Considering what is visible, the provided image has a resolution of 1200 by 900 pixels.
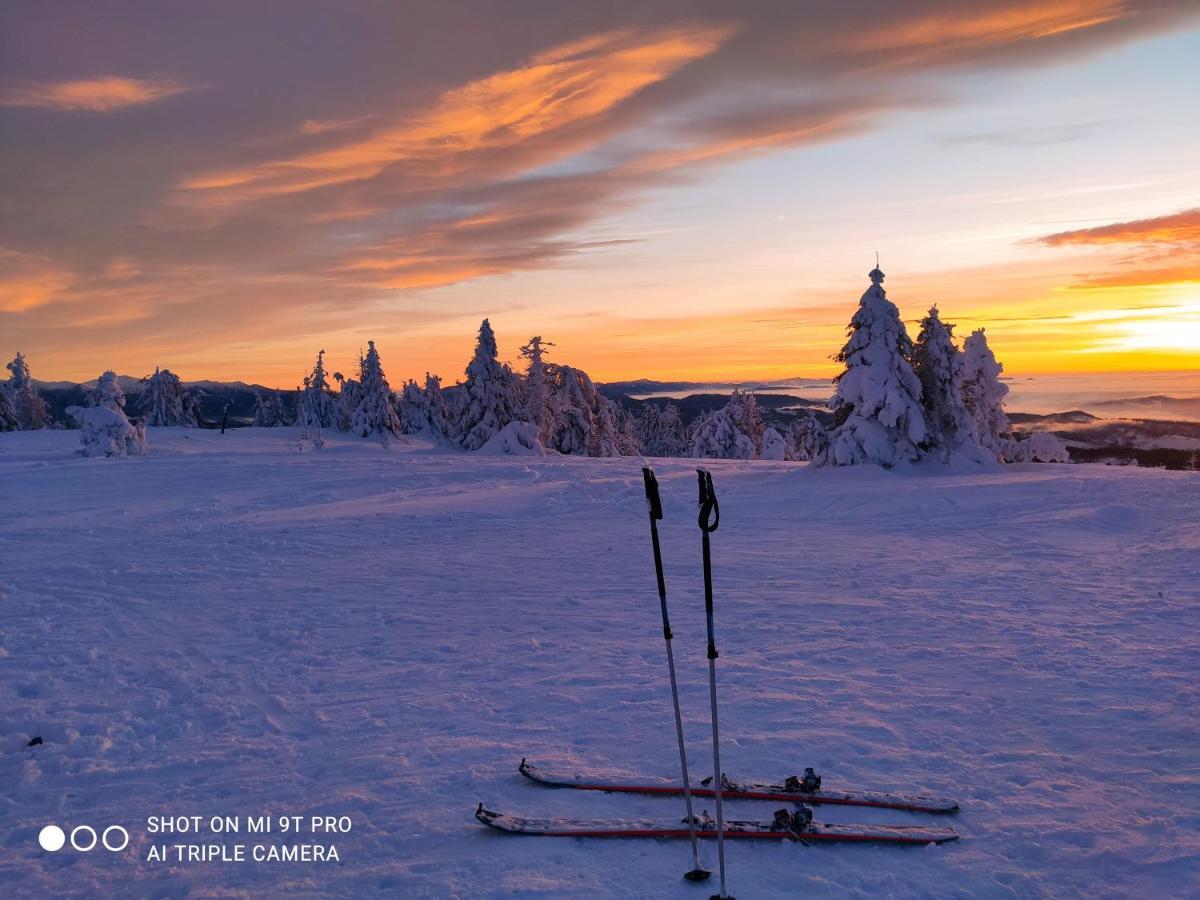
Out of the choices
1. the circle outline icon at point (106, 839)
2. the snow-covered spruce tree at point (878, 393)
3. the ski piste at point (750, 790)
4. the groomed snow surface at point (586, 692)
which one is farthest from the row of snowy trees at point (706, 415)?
the circle outline icon at point (106, 839)

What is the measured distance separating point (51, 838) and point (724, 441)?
51899mm

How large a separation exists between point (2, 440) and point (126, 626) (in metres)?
38.9

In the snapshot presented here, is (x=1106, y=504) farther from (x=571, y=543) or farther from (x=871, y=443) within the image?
(x=571, y=543)

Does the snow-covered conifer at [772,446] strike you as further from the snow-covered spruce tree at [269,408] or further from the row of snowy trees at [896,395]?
the snow-covered spruce tree at [269,408]

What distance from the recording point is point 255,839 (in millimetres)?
5609

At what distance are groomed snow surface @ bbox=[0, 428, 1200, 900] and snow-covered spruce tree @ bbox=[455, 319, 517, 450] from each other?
103 ft

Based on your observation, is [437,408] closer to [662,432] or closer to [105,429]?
[662,432]

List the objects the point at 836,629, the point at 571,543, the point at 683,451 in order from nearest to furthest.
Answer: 1. the point at 836,629
2. the point at 571,543
3. the point at 683,451

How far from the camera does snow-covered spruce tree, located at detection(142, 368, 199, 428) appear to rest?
68.6 m

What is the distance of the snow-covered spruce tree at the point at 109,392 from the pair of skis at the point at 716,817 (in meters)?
37.2

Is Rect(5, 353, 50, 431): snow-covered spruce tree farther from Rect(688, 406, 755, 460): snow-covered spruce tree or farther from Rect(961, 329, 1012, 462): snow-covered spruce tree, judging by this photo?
Rect(961, 329, 1012, 462): snow-covered spruce tree

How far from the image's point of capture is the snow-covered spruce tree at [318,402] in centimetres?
7369

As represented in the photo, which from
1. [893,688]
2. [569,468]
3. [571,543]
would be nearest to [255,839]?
[893,688]

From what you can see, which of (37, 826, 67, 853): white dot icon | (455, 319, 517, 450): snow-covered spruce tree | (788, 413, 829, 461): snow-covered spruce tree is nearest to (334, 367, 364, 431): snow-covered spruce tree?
(455, 319, 517, 450): snow-covered spruce tree
